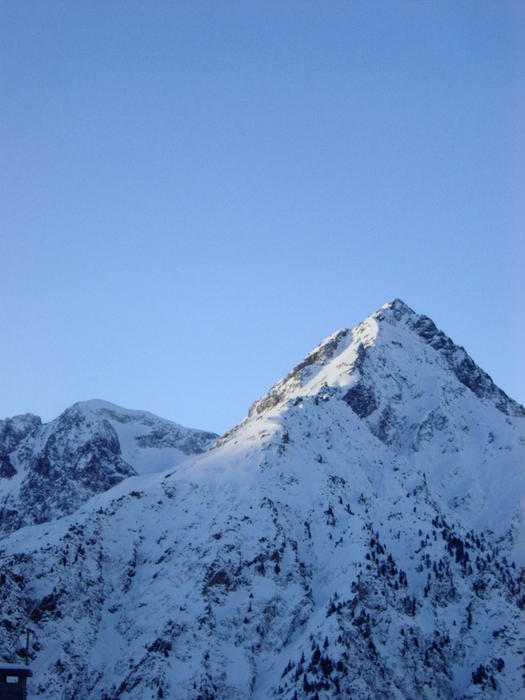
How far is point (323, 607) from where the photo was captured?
125312 mm

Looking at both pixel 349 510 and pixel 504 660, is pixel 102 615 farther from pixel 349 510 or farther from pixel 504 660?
pixel 504 660

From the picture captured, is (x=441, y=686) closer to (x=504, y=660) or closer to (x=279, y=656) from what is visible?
A: (x=504, y=660)

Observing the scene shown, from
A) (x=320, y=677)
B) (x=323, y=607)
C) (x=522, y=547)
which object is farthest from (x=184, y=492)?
(x=522, y=547)

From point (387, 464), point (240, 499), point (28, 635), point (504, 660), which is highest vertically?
point (387, 464)

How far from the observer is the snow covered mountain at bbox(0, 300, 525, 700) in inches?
4616

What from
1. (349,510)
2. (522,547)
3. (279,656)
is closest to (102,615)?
(279,656)

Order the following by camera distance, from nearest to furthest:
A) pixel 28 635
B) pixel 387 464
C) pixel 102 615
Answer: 1. pixel 28 635
2. pixel 102 615
3. pixel 387 464

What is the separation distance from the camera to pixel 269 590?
128125 millimetres

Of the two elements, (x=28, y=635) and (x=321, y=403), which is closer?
(x=28, y=635)

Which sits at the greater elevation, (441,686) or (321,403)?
(321,403)

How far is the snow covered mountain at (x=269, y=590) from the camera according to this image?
A: 4616 inches

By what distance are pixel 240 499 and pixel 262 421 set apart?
2904 cm

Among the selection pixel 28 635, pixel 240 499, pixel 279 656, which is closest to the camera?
pixel 28 635

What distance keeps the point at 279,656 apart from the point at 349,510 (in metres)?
31.6
